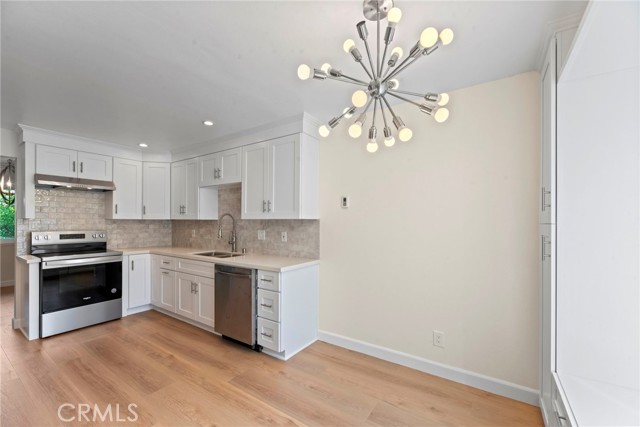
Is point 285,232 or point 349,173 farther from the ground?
point 349,173

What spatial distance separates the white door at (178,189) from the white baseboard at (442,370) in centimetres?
276

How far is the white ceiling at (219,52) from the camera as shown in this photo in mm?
1395

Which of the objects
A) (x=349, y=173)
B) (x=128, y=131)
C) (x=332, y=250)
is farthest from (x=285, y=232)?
(x=128, y=131)

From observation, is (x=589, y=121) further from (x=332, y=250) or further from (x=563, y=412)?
(x=332, y=250)

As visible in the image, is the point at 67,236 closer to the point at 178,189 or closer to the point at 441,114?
the point at 178,189

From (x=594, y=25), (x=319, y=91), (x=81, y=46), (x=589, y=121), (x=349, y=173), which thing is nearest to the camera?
(x=594, y=25)

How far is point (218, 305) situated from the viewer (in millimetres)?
2971

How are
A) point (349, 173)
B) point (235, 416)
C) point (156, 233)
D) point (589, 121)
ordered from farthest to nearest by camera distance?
1. point (156, 233)
2. point (349, 173)
3. point (235, 416)
4. point (589, 121)

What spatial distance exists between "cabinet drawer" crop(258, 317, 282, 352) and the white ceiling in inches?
80.1


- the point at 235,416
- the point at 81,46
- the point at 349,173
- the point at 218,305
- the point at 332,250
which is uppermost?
the point at 81,46

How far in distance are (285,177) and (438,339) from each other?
6.77ft

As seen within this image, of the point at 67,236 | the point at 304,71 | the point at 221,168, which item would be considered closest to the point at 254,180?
the point at 221,168

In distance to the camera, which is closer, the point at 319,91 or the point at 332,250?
the point at 319,91

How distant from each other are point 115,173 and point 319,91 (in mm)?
3326
